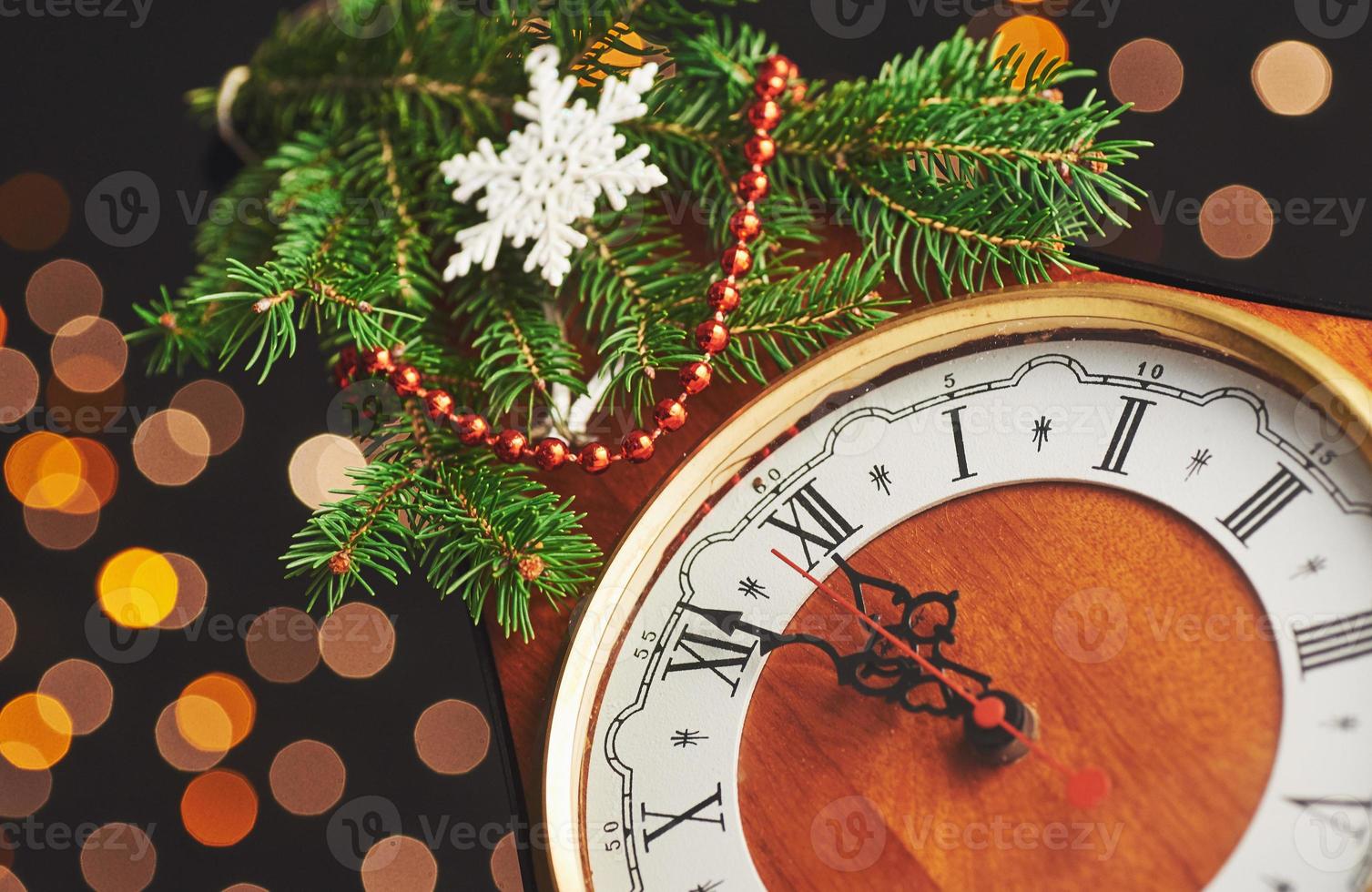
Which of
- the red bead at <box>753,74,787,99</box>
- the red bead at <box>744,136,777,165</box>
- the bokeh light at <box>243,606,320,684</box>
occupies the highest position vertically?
the red bead at <box>753,74,787,99</box>

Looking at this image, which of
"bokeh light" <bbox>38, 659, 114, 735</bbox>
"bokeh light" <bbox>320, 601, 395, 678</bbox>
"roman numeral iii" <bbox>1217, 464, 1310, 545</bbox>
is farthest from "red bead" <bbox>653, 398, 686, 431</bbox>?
"bokeh light" <bbox>38, 659, 114, 735</bbox>

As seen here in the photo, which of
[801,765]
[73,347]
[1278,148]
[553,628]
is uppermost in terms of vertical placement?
[73,347]

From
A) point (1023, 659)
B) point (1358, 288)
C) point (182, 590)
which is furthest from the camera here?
point (182, 590)

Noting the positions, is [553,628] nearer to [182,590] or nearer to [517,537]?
[517,537]

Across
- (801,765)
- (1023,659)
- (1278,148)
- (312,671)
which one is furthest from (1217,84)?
(312,671)

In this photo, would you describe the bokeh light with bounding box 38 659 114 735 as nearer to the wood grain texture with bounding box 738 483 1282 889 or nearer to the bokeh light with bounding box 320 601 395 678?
the bokeh light with bounding box 320 601 395 678

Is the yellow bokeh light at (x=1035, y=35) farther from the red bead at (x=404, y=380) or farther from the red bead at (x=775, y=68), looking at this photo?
the red bead at (x=404, y=380)

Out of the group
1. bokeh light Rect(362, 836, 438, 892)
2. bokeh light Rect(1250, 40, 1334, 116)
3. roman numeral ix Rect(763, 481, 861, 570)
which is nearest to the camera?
roman numeral ix Rect(763, 481, 861, 570)
